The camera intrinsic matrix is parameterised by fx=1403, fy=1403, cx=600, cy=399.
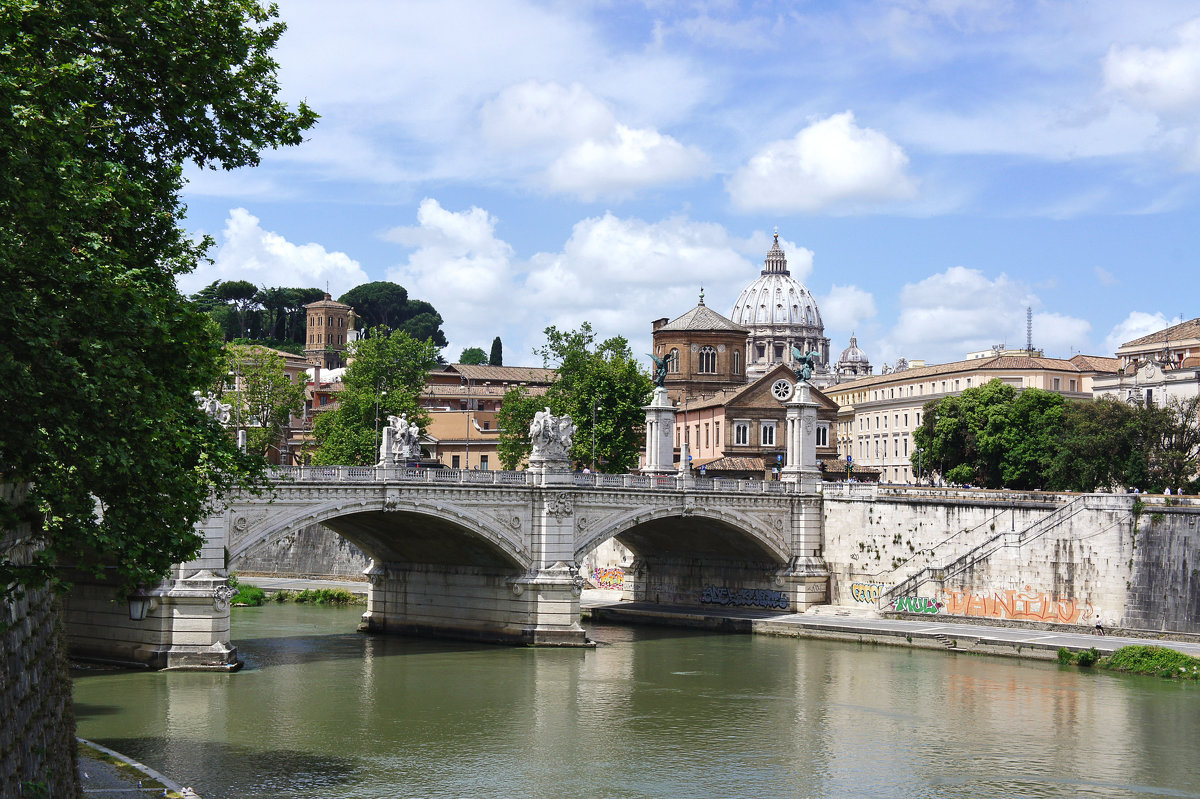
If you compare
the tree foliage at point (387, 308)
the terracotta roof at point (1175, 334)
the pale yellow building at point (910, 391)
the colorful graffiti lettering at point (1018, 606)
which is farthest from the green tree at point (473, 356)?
the colorful graffiti lettering at point (1018, 606)

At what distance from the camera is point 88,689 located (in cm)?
3291

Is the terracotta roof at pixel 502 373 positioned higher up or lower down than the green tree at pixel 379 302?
lower down

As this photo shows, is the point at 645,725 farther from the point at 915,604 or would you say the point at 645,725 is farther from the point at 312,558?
the point at 312,558

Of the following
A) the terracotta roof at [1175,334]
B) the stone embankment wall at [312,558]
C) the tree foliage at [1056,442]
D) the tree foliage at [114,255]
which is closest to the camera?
the tree foliage at [114,255]

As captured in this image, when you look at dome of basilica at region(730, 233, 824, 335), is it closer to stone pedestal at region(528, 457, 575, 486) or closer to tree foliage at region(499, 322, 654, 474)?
tree foliage at region(499, 322, 654, 474)

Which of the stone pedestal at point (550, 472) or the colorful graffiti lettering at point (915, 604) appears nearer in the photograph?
the stone pedestal at point (550, 472)

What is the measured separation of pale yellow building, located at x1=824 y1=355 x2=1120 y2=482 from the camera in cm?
9475

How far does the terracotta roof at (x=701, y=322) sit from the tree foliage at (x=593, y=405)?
67.1 feet

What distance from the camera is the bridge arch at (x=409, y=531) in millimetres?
38000

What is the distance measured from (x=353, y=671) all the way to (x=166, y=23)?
2410cm

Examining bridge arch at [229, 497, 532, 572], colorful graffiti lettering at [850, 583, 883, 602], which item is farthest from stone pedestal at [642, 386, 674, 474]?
bridge arch at [229, 497, 532, 572]

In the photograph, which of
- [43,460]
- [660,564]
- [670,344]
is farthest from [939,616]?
[670,344]

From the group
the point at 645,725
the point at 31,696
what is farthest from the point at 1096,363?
the point at 31,696

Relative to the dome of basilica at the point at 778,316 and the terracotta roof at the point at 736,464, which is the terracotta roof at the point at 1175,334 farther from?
the dome of basilica at the point at 778,316
